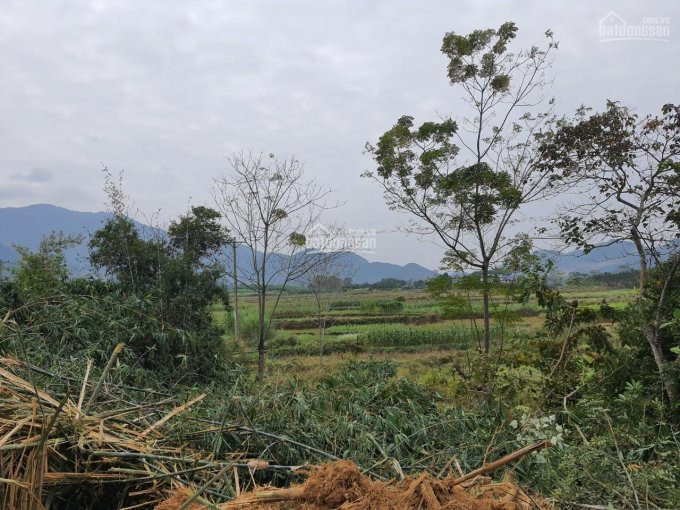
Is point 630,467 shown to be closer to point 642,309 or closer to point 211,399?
point 211,399

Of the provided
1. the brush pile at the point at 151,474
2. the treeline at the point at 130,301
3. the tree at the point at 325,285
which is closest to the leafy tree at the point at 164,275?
the treeline at the point at 130,301

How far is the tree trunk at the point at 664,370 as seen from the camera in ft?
11.3

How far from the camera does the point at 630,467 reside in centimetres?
165

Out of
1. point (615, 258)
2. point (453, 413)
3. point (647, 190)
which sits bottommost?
point (453, 413)

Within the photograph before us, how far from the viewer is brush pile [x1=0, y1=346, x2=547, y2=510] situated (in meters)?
→ 1.17

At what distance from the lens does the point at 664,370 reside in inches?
134

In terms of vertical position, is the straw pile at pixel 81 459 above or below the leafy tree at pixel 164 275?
below

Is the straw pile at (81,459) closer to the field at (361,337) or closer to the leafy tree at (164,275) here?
the leafy tree at (164,275)

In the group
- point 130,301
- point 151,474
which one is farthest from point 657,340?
point 130,301

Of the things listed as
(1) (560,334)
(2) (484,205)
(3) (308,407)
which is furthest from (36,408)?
(2) (484,205)

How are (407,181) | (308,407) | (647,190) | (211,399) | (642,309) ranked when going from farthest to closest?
(407,181)
(647,190)
(642,309)
(211,399)
(308,407)

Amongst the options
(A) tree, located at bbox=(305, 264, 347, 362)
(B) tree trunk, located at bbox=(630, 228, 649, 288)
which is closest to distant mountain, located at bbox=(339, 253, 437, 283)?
(A) tree, located at bbox=(305, 264, 347, 362)

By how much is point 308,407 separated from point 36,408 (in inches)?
51.5

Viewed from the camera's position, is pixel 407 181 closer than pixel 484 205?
No
